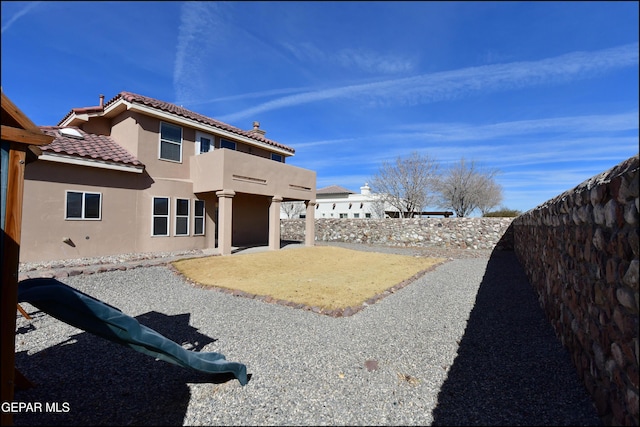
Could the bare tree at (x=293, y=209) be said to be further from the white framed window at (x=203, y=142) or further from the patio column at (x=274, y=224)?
the white framed window at (x=203, y=142)

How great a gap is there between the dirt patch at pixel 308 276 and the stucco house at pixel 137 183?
205 cm

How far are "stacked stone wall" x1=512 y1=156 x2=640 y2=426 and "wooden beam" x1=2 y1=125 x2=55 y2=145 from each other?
4.11m

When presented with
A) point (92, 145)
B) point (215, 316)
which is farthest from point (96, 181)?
point (215, 316)

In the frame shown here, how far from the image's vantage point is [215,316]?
5523 millimetres

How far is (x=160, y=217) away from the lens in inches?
489

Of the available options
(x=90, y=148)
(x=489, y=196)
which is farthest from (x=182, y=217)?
(x=489, y=196)

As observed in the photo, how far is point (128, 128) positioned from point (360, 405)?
13712mm

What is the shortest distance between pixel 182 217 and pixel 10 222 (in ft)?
37.8

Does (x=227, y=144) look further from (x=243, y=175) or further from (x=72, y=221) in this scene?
(x=72, y=221)

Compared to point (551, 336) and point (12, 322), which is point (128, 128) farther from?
point (551, 336)

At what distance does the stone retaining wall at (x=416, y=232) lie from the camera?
1827cm

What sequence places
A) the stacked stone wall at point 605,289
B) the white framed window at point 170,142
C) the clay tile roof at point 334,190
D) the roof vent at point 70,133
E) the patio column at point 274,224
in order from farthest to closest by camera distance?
1. the clay tile roof at point 334,190
2. the patio column at point 274,224
3. the white framed window at point 170,142
4. the roof vent at point 70,133
5. the stacked stone wall at point 605,289

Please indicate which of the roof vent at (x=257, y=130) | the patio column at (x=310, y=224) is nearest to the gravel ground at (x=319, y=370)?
the patio column at (x=310, y=224)

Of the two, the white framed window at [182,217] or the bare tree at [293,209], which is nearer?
the white framed window at [182,217]
